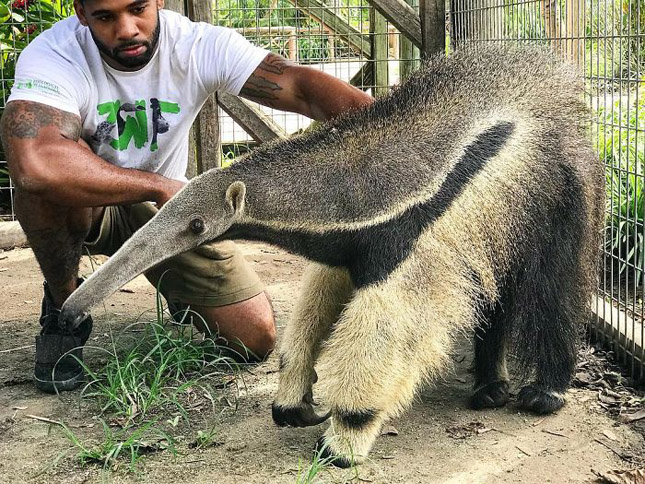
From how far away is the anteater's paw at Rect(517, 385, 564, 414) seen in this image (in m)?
4.36

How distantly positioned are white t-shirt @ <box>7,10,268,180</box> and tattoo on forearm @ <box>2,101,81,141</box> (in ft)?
0.65

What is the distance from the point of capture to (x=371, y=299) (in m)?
3.68

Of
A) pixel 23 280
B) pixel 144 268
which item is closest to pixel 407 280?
pixel 144 268

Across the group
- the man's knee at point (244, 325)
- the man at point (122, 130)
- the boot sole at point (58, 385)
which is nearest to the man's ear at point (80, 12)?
the man at point (122, 130)

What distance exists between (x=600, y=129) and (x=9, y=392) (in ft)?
12.6

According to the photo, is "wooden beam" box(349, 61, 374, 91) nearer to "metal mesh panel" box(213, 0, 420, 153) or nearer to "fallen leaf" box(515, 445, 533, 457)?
"metal mesh panel" box(213, 0, 420, 153)

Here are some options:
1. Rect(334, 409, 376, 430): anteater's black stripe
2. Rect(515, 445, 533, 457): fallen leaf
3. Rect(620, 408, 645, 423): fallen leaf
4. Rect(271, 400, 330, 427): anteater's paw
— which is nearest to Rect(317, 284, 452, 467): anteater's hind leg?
Rect(334, 409, 376, 430): anteater's black stripe

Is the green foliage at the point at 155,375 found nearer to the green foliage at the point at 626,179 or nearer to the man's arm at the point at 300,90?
the man's arm at the point at 300,90

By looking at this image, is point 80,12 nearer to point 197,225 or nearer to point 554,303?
point 197,225

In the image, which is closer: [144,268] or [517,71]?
[144,268]

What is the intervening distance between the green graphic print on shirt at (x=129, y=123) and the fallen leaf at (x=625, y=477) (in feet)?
9.56

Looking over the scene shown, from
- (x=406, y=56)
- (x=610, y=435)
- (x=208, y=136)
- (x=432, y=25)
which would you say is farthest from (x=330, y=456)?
(x=406, y=56)

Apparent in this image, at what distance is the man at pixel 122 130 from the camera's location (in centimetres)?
420

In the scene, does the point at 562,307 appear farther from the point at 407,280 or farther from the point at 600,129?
the point at 600,129
